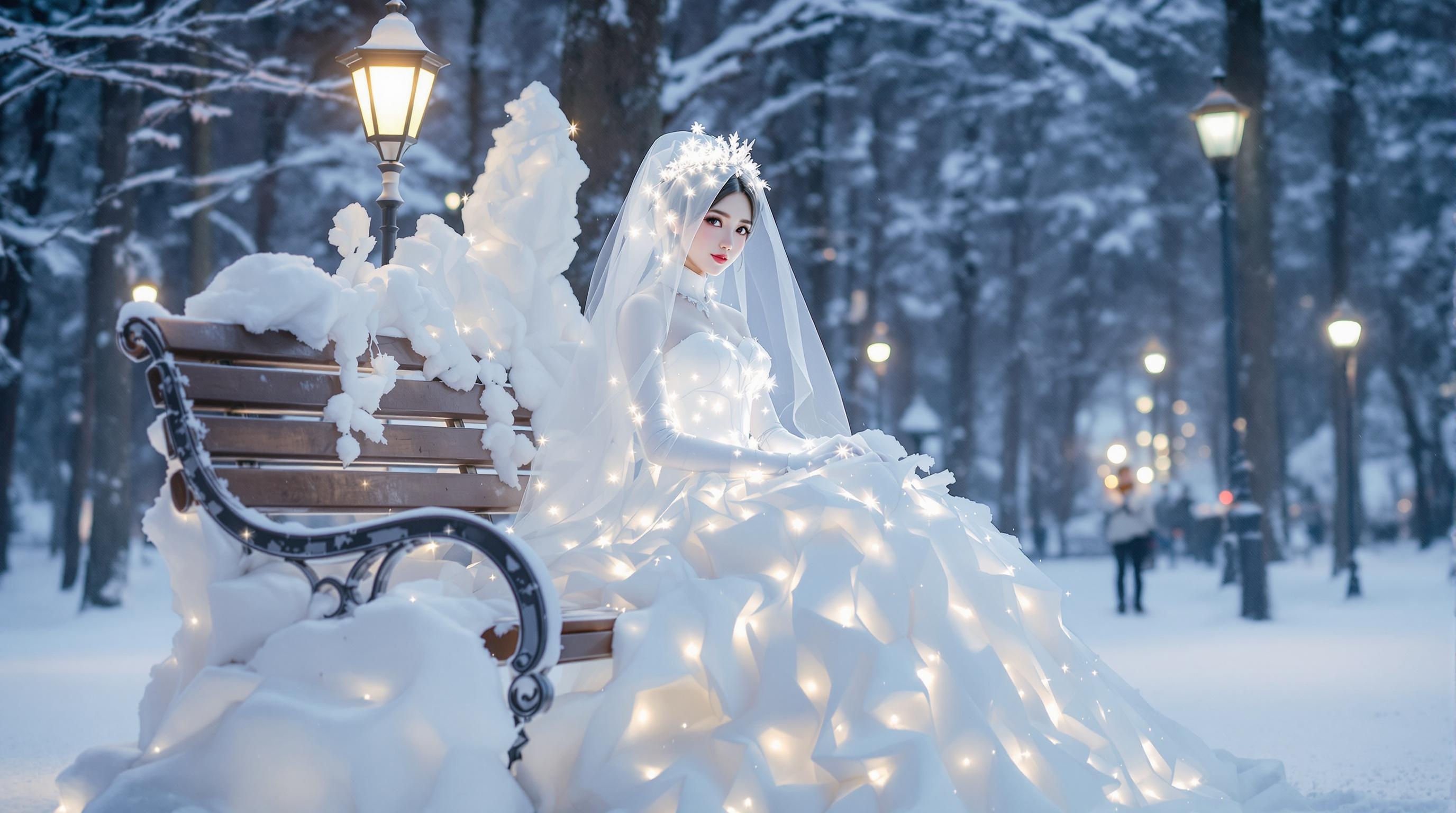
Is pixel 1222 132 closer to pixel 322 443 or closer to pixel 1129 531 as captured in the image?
pixel 1129 531

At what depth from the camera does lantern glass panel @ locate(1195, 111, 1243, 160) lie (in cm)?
1157

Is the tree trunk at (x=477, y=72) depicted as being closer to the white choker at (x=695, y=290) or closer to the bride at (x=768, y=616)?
the white choker at (x=695, y=290)

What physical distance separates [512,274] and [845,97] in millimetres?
21481

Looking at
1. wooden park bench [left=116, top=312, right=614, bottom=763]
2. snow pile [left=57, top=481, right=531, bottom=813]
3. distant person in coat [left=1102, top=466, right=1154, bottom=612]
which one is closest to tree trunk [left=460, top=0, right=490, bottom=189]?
distant person in coat [left=1102, top=466, right=1154, bottom=612]

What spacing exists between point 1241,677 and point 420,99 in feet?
21.0

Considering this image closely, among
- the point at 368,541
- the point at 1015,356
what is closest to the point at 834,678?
the point at 368,541

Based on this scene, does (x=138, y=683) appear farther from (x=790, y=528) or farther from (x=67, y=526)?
(x=67, y=526)

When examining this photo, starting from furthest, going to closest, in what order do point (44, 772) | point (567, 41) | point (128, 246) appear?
point (128, 246)
point (567, 41)
point (44, 772)

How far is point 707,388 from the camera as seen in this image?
4.32 meters

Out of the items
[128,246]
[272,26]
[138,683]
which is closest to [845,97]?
[272,26]

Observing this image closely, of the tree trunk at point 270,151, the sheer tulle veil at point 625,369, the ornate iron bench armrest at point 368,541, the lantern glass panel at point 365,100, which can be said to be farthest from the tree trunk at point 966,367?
the ornate iron bench armrest at point 368,541

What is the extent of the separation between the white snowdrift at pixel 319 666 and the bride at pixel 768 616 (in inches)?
14.7

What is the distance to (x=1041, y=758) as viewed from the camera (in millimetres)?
3248

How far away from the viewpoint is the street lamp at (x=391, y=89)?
20.7ft
